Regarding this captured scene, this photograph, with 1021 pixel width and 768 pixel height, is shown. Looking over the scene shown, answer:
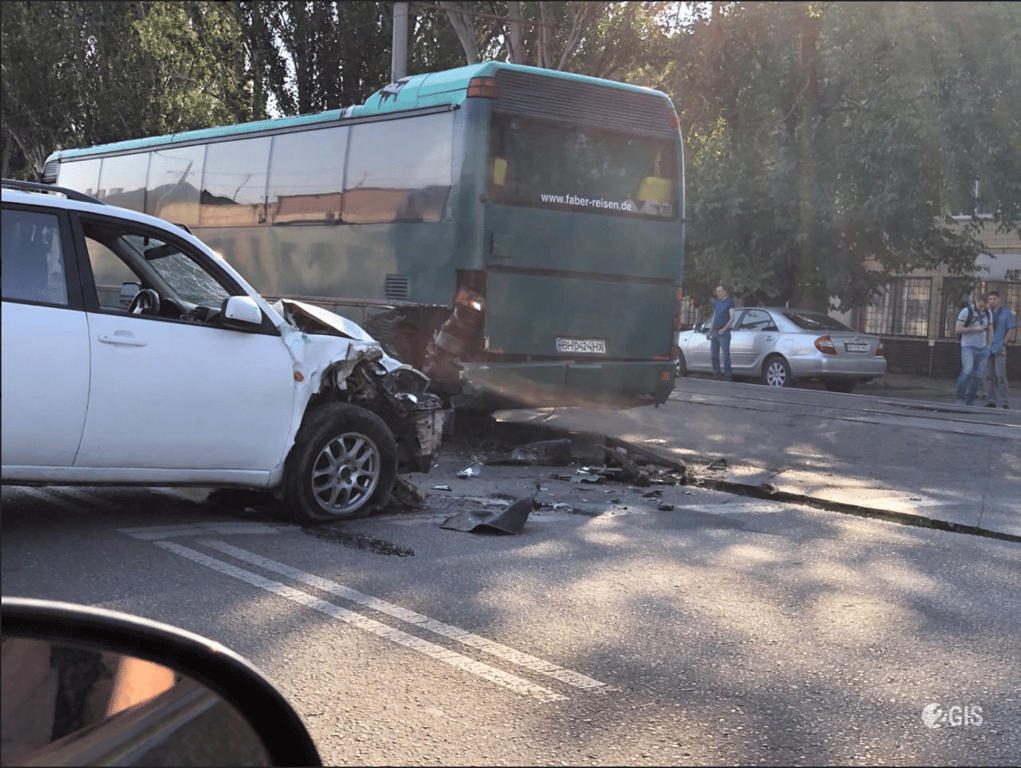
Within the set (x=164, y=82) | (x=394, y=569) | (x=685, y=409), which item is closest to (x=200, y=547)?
(x=394, y=569)

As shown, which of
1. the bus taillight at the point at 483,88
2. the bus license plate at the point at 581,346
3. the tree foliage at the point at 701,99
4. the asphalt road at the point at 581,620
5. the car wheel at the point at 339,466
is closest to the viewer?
the asphalt road at the point at 581,620

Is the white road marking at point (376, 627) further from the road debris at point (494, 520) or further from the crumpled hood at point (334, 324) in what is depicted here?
the crumpled hood at point (334, 324)

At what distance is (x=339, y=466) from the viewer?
24.3 feet

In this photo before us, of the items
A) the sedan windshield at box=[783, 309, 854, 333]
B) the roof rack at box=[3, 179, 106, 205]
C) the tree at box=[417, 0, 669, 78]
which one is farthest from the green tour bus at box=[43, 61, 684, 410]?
the sedan windshield at box=[783, 309, 854, 333]

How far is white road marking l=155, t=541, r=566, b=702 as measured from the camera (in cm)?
435

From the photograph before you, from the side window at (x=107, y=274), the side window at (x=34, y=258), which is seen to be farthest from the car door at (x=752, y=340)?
the side window at (x=34, y=258)

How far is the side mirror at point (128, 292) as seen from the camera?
6.62 m

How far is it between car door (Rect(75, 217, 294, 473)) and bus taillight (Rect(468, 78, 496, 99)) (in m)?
4.79

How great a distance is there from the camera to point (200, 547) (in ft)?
21.2

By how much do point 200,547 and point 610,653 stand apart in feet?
8.46

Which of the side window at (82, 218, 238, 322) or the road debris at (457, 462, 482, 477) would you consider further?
the road debris at (457, 462, 482, 477)

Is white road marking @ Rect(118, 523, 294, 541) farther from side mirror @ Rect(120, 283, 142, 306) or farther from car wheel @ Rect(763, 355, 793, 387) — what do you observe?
car wheel @ Rect(763, 355, 793, 387)

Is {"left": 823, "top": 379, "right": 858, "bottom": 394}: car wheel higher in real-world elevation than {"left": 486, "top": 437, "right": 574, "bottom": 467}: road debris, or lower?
higher

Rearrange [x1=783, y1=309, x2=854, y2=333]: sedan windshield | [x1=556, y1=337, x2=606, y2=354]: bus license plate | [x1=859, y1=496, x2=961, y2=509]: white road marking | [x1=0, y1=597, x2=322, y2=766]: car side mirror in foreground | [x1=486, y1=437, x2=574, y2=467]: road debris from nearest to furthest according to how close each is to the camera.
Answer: [x1=0, y1=597, x2=322, y2=766]: car side mirror in foreground → [x1=859, y1=496, x2=961, y2=509]: white road marking → [x1=486, y1=437, x2=574, y2=467]: road debris → [x1=556, y1=337, x2=606, y2=354]: bus license plate → [x1=783, y1=309, x2=854, y2=333]: sedan windshield
